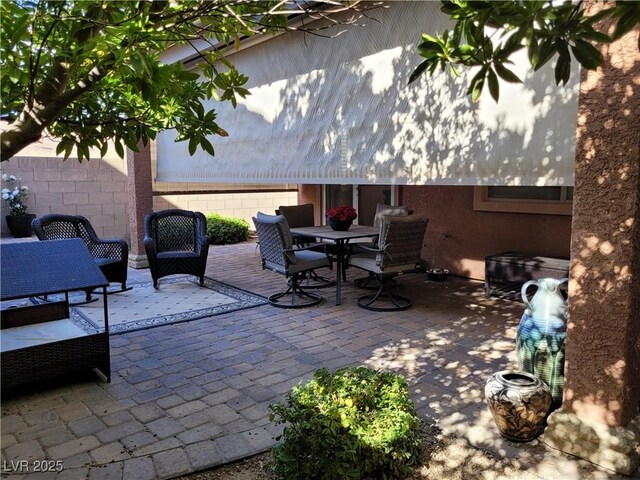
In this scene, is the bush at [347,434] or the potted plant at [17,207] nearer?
the bush at [347,434]

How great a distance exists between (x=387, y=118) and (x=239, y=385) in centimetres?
247

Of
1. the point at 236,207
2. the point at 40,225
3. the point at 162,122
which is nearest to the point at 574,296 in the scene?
the point at 162,122

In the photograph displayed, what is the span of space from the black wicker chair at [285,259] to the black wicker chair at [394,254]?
581 mm

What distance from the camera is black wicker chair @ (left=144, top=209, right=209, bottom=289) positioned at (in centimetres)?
621

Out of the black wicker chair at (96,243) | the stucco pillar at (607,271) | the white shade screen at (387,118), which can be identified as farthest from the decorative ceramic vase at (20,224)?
the stucco pillar at (607,271)

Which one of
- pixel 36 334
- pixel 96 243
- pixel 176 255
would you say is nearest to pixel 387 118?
pixel 36 334

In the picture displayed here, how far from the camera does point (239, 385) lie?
3332 mm

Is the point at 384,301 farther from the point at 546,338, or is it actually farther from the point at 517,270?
the point at 546,338

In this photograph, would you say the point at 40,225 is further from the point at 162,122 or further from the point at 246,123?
the point at 162,122

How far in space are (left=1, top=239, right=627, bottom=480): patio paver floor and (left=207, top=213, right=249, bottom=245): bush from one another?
18.4 feet

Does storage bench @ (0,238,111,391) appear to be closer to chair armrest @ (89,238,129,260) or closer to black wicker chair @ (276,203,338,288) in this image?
chair armrest @ (89,238,129,260)

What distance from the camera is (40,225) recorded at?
5.57m

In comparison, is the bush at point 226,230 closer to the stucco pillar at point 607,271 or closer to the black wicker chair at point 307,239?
the black wicker chair at point 307,239

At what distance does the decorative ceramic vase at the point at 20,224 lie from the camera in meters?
9.85
